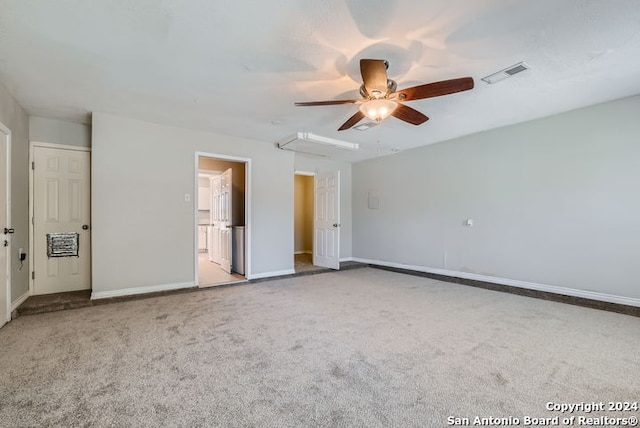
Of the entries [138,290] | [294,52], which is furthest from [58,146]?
[294,52]

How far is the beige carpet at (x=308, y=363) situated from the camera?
1650 millimetres

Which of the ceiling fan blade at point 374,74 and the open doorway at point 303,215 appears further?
the open doorway at point 303,215

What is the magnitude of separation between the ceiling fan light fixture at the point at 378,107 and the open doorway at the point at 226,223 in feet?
9.52

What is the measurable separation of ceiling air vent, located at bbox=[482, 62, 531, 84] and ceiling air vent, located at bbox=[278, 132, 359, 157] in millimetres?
2613

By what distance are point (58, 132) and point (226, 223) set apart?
2.84m

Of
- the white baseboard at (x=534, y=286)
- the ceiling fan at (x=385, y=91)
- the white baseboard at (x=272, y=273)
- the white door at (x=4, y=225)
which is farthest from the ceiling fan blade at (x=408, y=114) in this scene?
the white door at (x=4, y=225)

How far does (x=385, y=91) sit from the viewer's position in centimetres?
245

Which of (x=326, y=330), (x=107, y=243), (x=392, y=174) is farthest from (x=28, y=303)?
(x=392, y=174)

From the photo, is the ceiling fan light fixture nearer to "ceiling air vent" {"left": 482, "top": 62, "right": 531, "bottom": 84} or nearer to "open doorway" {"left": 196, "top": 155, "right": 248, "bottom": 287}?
"ceiling air vent" {"left": 482, "top": 62, "right": 531, "bottom": 84}

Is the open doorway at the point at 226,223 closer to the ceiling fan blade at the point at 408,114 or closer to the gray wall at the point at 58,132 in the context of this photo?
the gray wall at the point at 58,132

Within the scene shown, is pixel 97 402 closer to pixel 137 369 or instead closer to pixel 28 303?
pixel 137 369

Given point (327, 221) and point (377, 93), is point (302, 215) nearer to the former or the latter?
point (327, 221)

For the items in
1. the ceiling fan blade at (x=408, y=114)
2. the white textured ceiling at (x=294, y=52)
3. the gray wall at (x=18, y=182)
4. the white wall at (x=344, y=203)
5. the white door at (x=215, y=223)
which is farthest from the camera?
the white wall at (x=344, y=203)

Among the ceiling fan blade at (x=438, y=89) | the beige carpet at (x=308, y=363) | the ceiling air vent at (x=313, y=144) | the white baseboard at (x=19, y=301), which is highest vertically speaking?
the ceiling air vent at (x=313, y=144)
